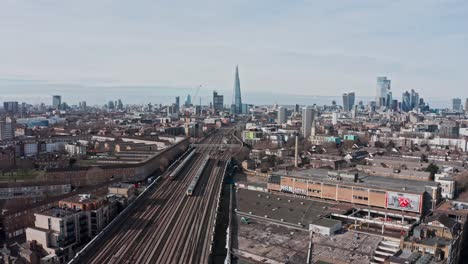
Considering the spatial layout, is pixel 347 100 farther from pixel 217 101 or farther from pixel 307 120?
pixel 307 120

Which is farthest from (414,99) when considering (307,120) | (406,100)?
(307,120)

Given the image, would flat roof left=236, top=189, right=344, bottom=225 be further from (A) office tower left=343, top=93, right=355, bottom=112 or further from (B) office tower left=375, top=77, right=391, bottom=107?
(B) office tower left=375, top=77, right=391, bottom=107

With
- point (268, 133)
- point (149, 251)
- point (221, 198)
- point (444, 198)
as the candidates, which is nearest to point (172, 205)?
point (221, 198)

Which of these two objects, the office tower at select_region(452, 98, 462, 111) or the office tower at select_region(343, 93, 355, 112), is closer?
the office tower at select_region(343, 93, 355, 112)

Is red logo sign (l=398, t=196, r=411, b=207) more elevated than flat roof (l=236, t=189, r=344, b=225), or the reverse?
red logo sign (l=398, t=196, r=411, b=207)

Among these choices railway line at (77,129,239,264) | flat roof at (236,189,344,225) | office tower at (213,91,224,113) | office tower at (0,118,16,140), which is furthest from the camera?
office tower at (213,91,224,113)

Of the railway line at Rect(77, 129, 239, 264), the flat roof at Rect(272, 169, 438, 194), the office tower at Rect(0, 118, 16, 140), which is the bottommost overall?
the railway line at Rect(77, 129, 239, 264)

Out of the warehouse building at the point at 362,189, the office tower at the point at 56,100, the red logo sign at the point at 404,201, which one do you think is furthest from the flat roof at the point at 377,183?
the office tower at the point at 56,100

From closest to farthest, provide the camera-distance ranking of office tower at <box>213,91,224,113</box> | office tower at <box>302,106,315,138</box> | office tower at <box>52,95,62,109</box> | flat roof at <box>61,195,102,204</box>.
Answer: flat roof at <box>61,195,102,204</box> → office tower at <box>302,106,315,138</box> → office tower at <box>213,91,224,113</box> → office tower at <box>52,95,62,109</box>

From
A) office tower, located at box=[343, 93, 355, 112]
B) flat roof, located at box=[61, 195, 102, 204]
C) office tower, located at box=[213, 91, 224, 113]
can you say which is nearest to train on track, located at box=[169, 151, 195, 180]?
flat roof, located at box=[61, 195, 102, 204]
